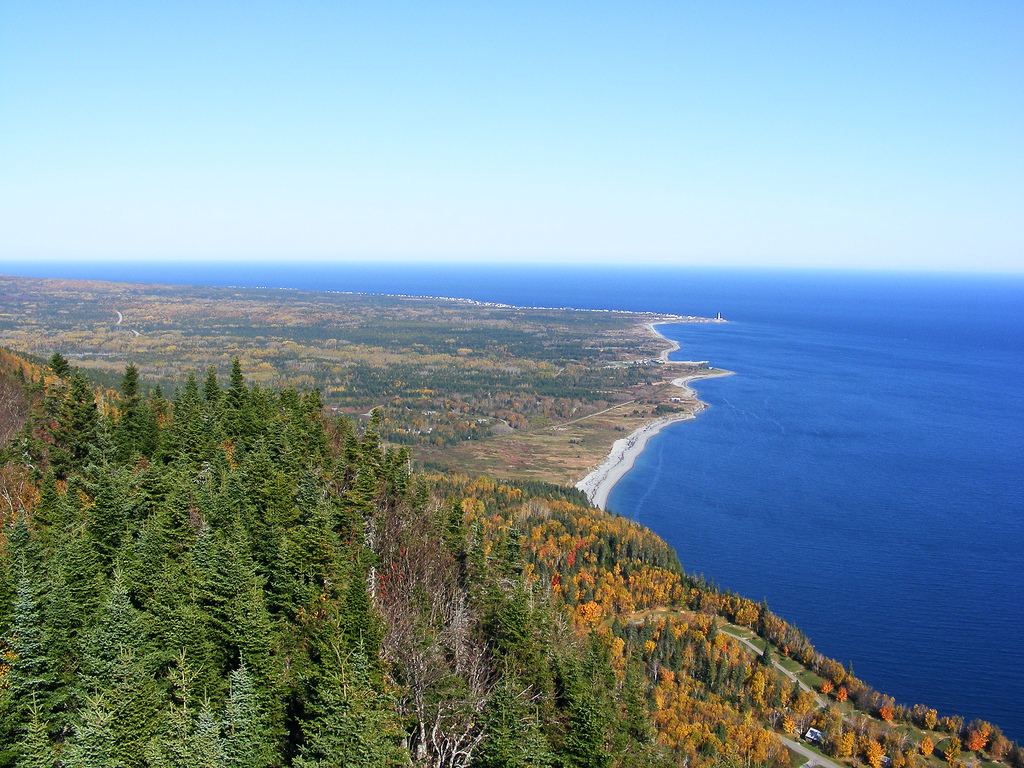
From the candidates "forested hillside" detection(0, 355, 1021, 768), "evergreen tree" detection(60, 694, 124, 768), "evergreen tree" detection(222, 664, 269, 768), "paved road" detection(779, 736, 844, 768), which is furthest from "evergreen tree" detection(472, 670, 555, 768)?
"paved road" detection(779, 736, 844, 768)

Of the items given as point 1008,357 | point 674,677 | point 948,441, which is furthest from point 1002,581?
point 1008,357

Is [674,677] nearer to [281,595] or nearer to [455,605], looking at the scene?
[455,605]

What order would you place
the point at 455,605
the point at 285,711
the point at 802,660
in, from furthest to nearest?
the point at 802,660 → the point at 455,605 → the point at 285,711

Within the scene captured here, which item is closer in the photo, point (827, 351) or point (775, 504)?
point (775, 504)

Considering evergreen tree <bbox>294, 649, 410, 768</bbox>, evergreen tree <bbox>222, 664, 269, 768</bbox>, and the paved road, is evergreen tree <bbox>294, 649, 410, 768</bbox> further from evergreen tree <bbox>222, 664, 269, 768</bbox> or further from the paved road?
the paved road

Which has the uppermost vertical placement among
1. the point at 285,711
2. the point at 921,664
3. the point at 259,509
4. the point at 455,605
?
the point at 259,509

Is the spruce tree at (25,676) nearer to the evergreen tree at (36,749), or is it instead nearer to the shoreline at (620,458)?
the evergreen tree at (36,749)

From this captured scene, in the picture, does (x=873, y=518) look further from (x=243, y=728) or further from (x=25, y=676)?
(x=25, y=676)
